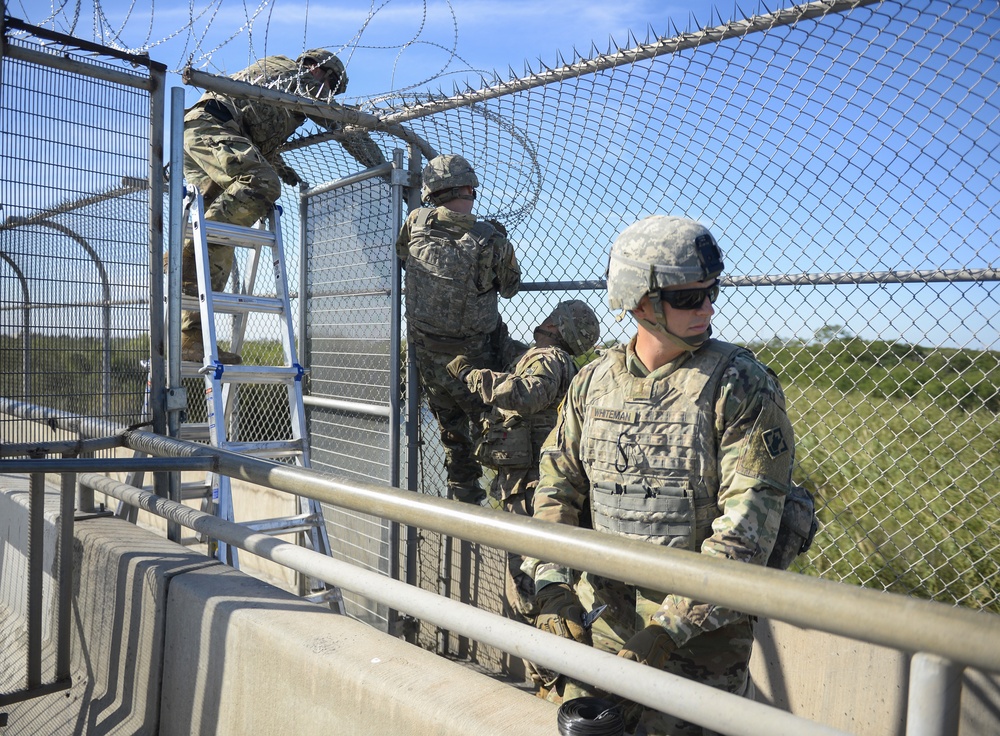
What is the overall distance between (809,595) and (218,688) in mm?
1796

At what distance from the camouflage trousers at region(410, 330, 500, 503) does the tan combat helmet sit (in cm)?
232

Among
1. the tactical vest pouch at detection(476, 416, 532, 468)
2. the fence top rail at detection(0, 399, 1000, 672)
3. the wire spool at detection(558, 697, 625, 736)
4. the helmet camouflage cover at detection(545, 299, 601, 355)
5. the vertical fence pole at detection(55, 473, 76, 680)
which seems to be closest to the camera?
the fence top rail at detection(0, 399, 1000, 672)

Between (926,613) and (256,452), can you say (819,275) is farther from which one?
(256,452)

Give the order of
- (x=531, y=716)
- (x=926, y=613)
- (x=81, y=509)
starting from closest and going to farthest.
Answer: (x=926, y=613)
(x=531, y=716)
(x=81, y=509)

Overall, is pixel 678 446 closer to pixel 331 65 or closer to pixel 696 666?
pixel 696 666

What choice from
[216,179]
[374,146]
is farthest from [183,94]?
[374,146]

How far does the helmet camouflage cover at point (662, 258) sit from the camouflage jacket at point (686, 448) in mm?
223

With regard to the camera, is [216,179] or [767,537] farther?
[216,179]

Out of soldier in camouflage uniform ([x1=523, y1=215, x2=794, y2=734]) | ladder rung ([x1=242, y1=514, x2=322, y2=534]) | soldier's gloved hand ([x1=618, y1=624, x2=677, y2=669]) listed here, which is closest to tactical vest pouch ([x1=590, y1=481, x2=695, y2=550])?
soldier in camouflage uniform ([x1=523, y1=215, x2=794, y2=734])

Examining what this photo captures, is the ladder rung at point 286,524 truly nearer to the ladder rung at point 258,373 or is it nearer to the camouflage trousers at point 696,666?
the ladder rung at point 258,373

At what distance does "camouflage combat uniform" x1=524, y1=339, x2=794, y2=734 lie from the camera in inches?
80.0

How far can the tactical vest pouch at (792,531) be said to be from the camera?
7.28 feet

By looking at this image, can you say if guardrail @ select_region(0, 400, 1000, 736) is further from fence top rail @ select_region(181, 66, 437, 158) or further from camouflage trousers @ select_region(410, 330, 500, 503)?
fence top rail @ select_region(181, 66, 437, 158)

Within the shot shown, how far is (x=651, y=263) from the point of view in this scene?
224cm
